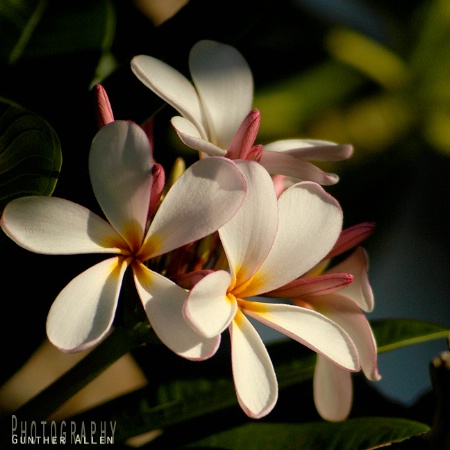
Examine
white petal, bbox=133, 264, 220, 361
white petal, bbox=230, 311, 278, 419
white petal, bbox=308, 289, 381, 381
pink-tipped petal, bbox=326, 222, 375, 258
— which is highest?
white petal, bbox=133, 264, 220, 361

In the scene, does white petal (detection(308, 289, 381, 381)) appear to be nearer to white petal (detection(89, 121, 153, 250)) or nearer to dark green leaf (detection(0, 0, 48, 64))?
white petal (detection(89, 121, 153, 250))

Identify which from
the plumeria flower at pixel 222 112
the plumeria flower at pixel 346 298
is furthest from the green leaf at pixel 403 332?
the plumeria flower at pixel 222 112

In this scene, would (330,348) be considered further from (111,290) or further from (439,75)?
(439,75)

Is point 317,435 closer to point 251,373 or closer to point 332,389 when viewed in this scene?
point 332,389

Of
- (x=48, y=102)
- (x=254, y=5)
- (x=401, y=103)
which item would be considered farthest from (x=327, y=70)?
(x=48, y=102)

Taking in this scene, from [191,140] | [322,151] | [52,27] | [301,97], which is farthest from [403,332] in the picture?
[301,97]

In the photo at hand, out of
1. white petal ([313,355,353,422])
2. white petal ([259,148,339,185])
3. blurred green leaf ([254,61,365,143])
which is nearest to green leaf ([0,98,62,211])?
white petal ([259,148,339,185])
